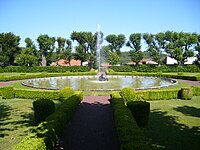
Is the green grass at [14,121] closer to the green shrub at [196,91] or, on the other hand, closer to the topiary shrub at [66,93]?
the topiary shrub at [66,93]

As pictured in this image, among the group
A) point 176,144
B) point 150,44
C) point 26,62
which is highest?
point 150,44

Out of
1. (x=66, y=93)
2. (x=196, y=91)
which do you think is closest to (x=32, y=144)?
(x=66, y=93)

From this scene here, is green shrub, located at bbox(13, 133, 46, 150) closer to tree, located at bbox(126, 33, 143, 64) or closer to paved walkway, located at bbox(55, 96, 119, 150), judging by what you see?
paved walkway, located at bbox(55, 96, 119, 150)

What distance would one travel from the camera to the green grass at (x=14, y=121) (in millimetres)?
8797

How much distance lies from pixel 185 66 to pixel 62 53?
1239 inches

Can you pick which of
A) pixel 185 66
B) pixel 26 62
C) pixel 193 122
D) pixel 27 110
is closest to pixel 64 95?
pixel 27 110

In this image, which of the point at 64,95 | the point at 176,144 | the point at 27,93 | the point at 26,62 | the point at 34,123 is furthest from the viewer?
the point at 26,62

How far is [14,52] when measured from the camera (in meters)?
59.5

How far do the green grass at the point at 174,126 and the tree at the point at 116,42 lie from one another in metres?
49.8

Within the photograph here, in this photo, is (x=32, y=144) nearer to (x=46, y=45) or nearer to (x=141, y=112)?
(x=141, y=112)

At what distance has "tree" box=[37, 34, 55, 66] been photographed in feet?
190

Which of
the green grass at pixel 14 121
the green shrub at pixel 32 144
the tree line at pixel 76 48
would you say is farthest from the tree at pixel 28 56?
the green shrub at pixel 32 144

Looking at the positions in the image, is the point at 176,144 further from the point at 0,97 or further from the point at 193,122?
the point at 0,97

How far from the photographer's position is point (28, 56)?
54312 millimetres
